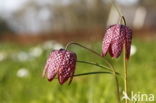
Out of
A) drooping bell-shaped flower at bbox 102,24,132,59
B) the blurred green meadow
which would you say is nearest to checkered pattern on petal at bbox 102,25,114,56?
drooping bell-shaped flower at bbox 102,24,132,59

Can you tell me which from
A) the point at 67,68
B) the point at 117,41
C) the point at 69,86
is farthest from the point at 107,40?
the point at 69,86

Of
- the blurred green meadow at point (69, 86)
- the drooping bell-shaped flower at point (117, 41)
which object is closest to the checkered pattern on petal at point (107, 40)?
the drooping bell-shaped flower at point (117, 41)

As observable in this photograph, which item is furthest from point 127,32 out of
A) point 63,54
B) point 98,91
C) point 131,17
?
point 131,17

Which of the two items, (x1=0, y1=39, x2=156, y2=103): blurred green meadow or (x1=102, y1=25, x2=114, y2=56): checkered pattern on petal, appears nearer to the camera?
(x1=102, y1=25, x2=114, y2=56): checkered pattern on petal

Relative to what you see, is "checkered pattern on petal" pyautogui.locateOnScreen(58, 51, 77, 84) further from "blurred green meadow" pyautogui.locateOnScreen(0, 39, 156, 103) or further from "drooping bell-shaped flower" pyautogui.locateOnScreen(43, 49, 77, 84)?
"blurred green meadow" pyautogui.locateOnScreen(0, 39, 156, 103)

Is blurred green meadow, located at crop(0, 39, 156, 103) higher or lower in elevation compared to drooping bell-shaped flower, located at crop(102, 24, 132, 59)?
lower

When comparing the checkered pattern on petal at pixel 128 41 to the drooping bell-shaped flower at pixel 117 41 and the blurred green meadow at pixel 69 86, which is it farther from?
the blurred green meadow at pixel 69 86
